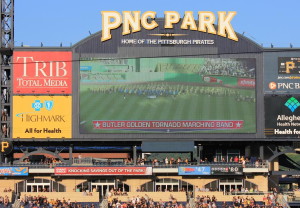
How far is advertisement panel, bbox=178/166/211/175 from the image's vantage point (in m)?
72.2

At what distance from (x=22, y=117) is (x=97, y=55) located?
29.8 ft

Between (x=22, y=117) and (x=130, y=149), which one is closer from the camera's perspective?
(x=22, y=117)

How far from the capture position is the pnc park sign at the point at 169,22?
7219cm

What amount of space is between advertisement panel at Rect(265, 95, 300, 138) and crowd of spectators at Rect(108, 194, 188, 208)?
1151 centimetres

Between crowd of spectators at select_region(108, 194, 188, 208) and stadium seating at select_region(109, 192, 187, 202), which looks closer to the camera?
crowd of spectators at select_region(108, 194, 188, 208)

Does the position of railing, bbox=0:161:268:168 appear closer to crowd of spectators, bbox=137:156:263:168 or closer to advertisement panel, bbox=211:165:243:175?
crowd of spectators, bbox=137:156:263:168

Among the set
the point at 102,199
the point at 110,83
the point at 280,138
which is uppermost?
the point at 110,83

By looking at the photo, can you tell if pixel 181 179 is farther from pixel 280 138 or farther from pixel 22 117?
pixel 22 117

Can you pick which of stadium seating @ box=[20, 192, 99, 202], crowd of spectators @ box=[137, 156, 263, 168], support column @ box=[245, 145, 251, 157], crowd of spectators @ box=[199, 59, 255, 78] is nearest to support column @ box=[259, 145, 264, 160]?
crowd of spectators @ box=[137, 156, 263, 168]

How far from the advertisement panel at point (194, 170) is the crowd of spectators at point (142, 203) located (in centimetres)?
367

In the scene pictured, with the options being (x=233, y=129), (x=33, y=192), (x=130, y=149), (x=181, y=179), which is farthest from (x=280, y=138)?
(x=33, y=192)

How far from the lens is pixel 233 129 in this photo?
72.4 metres

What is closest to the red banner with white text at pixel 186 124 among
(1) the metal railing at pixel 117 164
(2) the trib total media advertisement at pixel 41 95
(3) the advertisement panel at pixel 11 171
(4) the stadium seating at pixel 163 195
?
(1) the metal railing at pixel 117 164

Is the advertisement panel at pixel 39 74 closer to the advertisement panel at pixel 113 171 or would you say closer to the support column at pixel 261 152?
the advertisement panel at pixel 113 171
